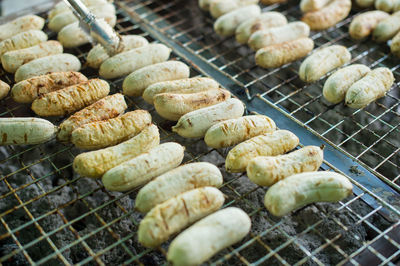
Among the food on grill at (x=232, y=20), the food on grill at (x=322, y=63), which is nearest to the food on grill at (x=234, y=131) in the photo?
the food on grill at (x=322, y=63)

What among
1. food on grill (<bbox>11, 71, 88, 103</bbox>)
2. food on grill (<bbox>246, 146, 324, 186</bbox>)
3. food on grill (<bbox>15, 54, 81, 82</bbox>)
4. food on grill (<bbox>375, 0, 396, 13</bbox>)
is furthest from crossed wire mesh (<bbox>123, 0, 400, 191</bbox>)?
food on grill (<bbox>11, 71, 88, 103</bbox>)

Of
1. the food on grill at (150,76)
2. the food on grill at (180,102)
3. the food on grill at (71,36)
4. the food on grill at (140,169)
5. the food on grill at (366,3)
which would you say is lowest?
the food on grill at (366,3)

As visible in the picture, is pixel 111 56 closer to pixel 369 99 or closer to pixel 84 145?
pixel 84 145

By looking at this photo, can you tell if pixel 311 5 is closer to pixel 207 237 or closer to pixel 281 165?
pixel 281 165

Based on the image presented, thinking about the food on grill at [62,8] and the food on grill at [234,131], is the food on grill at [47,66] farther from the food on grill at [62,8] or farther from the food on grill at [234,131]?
the food on grill at [234,131]

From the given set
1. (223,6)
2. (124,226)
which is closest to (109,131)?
(124,226)

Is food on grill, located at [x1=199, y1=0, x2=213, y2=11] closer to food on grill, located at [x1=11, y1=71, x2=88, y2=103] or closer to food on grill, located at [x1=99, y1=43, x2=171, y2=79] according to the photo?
food on grill, located at [x1=99, y1=43, x2=171, y2=79]
